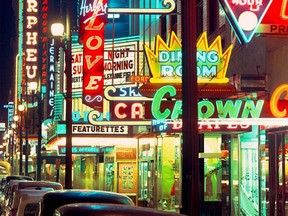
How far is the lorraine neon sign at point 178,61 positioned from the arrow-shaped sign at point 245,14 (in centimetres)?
845

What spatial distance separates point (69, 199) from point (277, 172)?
389 inches

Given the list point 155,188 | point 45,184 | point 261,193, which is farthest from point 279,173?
point 155,188

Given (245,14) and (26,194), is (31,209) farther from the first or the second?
(245,14)

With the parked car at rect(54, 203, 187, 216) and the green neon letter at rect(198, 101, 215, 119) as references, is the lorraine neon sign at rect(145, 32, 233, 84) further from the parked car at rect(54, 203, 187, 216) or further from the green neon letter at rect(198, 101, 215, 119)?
the parked car at rect(54, 203, 187, 216)

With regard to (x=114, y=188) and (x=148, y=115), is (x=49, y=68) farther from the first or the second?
(x=148, y=115)

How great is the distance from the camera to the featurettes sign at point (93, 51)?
31.7 m

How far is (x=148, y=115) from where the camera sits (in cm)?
2112

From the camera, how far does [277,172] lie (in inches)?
779

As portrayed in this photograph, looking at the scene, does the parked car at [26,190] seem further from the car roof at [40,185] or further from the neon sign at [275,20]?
the neon sign at [275,20]

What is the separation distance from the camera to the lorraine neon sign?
22.8m

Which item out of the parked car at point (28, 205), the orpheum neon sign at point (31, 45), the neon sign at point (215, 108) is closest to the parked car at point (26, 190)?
the parked car at point (28, 205)

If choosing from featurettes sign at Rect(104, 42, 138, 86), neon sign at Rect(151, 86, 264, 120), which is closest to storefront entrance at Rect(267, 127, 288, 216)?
neon sign at Rect(151, 86, 264, 120)

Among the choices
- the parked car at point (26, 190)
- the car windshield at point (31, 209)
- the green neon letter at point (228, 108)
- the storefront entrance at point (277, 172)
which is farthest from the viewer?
the green neon letter at point (228, 108)

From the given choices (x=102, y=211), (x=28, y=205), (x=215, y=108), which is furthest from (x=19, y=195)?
(x=102, y=211)
